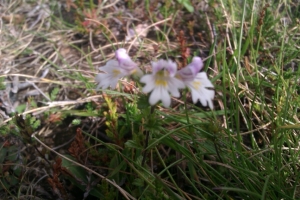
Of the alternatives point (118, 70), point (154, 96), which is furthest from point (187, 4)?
point (154, 96)

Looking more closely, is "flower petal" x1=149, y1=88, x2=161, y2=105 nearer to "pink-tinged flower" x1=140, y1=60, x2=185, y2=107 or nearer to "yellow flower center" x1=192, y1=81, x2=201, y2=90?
"pink-tinged flower" x1=140, y1=60, x2=185, y2=107

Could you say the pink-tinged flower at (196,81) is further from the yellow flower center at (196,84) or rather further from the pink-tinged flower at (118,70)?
the pink-tinged flower at (118,70)

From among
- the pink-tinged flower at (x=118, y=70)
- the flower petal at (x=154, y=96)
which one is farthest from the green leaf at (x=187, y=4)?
the flower petal at (x=154, y=96)

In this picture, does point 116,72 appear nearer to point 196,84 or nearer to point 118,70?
point 118,70

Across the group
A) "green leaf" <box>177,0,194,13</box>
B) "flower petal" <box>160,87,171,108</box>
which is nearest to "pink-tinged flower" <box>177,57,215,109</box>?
"flower petal" <box>160,87,171,108</box>

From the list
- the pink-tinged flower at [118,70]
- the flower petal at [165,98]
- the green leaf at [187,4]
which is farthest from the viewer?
the green leaf at [187,4]

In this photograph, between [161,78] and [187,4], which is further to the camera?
[187,4]
